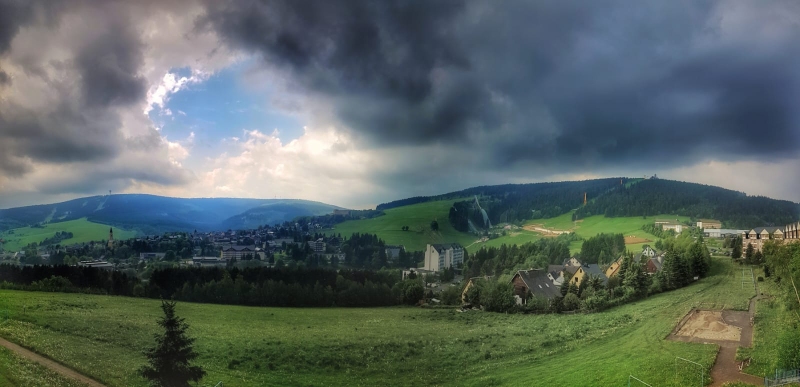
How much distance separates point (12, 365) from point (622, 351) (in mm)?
11861

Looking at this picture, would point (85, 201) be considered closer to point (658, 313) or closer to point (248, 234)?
point (248, 234)

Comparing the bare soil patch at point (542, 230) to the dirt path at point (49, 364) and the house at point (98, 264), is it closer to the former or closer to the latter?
the dirt path at point (49, 364)

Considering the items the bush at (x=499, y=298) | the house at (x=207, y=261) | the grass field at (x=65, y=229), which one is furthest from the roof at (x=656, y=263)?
the grass field at (x=65, y=229)

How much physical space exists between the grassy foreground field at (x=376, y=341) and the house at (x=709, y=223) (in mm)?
869

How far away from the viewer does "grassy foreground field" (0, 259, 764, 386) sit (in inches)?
356

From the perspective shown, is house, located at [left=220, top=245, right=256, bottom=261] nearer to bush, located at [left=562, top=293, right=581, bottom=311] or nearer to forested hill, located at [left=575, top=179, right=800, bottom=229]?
bush, located at [left=562, top=293, right=581, bottom=311]

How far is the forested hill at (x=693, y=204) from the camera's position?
10578mm

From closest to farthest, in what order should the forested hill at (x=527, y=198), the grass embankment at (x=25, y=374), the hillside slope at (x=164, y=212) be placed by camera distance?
the grass embankment at (x=25, y=374) → the hillside slope at (x=164, y=212) → the forested hill at (x=527, y=198)

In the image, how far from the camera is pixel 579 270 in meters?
10.8

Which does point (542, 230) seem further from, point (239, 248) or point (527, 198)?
point (239, 248)

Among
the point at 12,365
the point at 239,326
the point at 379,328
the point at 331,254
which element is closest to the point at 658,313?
the point at 379,328

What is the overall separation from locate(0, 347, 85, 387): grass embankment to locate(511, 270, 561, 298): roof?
9.27m

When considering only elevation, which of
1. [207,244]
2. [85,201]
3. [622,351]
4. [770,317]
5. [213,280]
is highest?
[85,201]

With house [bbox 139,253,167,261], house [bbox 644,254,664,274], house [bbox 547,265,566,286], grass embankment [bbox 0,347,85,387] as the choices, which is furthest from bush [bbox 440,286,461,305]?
grass embankment [bbox 0,347,85,387]
